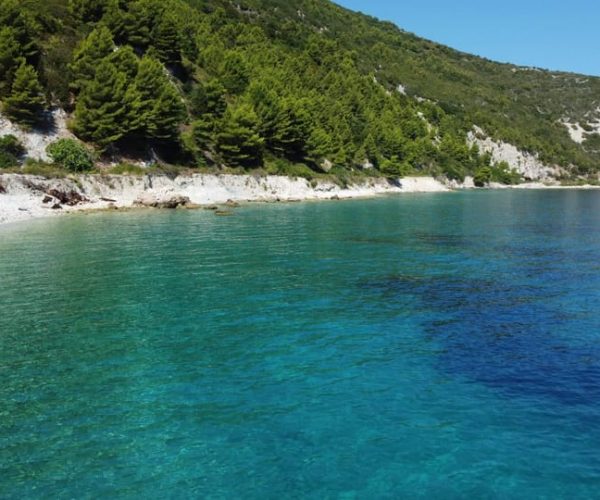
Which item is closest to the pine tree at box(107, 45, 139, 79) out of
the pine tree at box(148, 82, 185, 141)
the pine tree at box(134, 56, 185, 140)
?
the pine tree at box(134, 56, 185, 140)

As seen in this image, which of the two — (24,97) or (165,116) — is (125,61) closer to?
(165,116)

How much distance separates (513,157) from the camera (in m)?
180

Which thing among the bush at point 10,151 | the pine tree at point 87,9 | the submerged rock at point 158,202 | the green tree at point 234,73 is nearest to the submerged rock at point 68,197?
the bush at point 10,151

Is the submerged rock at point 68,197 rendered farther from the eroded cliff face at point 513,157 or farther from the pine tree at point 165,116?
the eroded cliff face at point 513,157

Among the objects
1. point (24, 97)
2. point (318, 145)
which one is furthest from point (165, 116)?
point (318, 145)

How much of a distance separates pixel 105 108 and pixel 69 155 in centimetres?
843

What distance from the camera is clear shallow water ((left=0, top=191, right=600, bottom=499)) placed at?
28.8 ft

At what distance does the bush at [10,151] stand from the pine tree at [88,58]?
43.5 feet

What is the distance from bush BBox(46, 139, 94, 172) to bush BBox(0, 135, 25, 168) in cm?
306

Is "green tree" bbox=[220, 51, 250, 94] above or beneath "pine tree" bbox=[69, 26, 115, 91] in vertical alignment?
above

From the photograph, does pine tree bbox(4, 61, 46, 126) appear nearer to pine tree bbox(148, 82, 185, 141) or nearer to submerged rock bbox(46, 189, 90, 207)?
submerged rock bbox(46, 189, 90, 207)

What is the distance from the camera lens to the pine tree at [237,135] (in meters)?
80.9

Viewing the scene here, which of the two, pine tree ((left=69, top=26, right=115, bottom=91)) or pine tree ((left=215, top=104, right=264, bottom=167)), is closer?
pine tree ((left=69, top=26, right=115, bottom=91))

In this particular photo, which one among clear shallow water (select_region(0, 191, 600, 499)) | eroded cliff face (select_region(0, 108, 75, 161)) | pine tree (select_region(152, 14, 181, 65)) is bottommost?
clear shallow water (select_region(0, 191, 600, 499))
